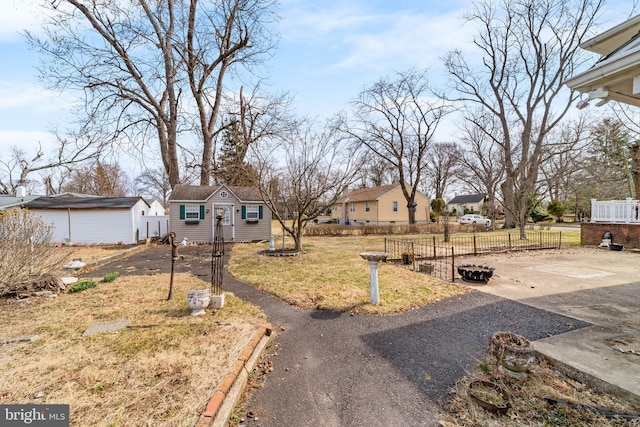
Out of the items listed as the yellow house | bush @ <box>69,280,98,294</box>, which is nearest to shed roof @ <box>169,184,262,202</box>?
bush @ <box>69,280,98,294</box>

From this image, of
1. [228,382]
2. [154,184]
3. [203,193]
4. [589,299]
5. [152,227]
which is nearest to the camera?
[228,382]

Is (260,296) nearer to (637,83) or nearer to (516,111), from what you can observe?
(637,83)

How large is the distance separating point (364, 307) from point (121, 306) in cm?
474

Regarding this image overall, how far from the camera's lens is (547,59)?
67.5ft

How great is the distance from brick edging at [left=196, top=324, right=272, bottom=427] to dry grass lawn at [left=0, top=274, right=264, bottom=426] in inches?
3.6

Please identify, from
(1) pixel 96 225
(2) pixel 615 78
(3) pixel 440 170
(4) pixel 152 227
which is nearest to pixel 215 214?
(4) pixel 152 227

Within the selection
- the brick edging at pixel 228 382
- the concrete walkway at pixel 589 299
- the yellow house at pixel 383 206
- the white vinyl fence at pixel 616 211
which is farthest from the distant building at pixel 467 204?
the brick edging at pixel 228 382

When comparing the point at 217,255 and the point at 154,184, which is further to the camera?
the point at 154,184

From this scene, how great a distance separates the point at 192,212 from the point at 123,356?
46.6 feet

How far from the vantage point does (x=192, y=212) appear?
16.6 meters

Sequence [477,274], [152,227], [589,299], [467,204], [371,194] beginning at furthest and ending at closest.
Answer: [467,204]
[371,194]
[152,227]
[477,274]
[589,299]

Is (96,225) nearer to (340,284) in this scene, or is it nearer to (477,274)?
(340,284)

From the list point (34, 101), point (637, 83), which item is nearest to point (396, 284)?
point (637, 83)

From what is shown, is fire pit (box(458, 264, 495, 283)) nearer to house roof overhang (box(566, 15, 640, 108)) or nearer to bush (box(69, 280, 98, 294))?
house roof overhang (box(566, 15, 640, 108))
